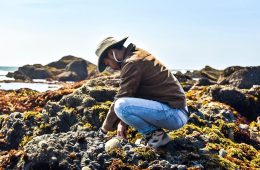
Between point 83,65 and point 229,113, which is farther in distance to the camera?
point 83,65

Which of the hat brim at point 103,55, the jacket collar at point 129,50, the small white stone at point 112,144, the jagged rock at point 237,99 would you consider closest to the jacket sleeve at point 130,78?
the jacket collar at point 129,50

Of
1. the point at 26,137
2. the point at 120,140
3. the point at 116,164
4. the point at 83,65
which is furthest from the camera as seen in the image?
the point at 83,65

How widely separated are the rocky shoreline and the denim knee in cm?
65

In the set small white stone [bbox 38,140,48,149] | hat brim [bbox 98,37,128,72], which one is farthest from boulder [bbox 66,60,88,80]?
small white stone [bbox 38,140,48,149]

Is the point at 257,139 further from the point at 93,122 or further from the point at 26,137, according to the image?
the point at 26,137

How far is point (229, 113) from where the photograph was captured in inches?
643

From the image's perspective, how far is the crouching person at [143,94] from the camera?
32.5 feet

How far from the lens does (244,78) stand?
29156mm

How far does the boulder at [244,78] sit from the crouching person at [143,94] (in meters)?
19.4

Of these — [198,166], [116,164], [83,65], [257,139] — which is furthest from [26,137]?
[83,65]

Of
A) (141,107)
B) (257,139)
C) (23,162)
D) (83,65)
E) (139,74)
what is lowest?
(83,65)

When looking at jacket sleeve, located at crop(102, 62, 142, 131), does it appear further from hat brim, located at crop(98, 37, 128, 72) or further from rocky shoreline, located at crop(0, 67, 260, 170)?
rocky shoreline, located at crop(0, 67, 260, 170)

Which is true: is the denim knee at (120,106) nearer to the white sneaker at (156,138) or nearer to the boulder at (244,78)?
the white sneaker at (156,138)

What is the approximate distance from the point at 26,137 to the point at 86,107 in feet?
6.88
